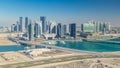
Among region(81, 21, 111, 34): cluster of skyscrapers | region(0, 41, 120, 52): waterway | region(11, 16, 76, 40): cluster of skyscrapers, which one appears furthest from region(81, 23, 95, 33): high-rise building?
region(0, 41, 120, 52): waterway

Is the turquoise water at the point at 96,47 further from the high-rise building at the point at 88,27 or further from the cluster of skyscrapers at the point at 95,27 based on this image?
the high-rise building at the point at 88,27

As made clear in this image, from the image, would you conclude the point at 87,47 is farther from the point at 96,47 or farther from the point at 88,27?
the point at 88,27

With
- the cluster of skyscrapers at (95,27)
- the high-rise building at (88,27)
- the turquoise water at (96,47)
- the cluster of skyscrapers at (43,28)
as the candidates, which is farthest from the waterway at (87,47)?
the cluster of skyscrapers at (95,27)

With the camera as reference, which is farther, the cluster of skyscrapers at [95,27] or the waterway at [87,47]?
the cluster of skyscrapers at [95,27]

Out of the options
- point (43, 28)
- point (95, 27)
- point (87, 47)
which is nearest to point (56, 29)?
point (43, 28)

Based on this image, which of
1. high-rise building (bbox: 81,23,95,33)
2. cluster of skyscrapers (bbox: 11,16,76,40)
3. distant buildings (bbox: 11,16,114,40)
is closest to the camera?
cluster of skyscrapers (bbox: 11,16,76,40)

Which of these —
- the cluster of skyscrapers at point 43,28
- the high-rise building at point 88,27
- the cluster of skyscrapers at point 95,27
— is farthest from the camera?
the cluster of skyscrapers at point 95,27

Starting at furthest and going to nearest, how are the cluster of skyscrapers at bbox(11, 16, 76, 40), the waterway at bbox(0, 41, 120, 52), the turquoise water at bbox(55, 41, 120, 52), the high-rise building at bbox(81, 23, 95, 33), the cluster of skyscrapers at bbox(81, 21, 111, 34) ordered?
the cluster of skyscrapers at bbox(81, 21, 111, 34) → the high-rise building at bbox(81, 23, 95, 33) → the cluster of skyscrapers at bbox(11, 16, 76, 40) → the turquoise water at bbox(55, 41, 120, 52) → the waterway at bbox(0, 41, 120, 52)

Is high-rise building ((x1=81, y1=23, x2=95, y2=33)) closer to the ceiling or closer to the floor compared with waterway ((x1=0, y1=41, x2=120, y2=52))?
closer to the ceiling

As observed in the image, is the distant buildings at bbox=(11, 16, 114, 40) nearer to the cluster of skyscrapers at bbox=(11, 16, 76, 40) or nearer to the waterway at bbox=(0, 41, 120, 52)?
the cluster of skyscrapers at bbox=(11, 16, 76, 40)

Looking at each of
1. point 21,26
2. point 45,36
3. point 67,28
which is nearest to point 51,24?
point 67,28
